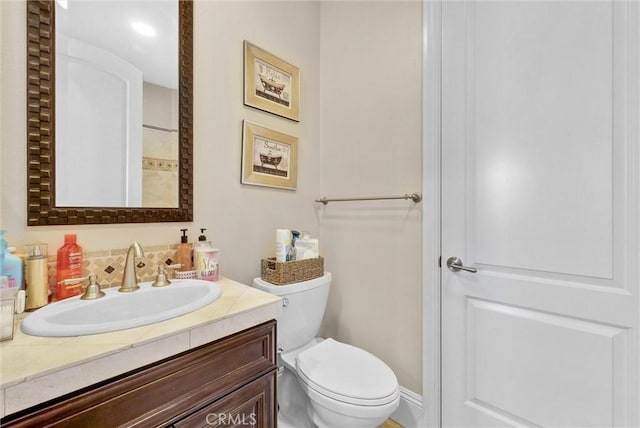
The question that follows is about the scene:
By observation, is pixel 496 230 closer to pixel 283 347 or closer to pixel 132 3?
pixel 283 347

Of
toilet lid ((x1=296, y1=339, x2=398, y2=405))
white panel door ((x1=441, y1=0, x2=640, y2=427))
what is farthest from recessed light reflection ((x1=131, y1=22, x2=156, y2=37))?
toilet lid ((x1=296, y1=339, x2=398, y2=405))

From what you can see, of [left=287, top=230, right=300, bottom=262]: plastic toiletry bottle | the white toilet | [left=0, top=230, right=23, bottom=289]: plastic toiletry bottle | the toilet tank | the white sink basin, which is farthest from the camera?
[left=287, top=230, right=300, bottom=262]: plastic toiletry bottle

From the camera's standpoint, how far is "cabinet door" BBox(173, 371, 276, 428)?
0.69m

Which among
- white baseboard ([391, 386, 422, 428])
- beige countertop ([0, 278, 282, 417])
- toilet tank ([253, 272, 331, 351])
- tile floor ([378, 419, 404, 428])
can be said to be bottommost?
tile floor ([378, 419, 404, 428])

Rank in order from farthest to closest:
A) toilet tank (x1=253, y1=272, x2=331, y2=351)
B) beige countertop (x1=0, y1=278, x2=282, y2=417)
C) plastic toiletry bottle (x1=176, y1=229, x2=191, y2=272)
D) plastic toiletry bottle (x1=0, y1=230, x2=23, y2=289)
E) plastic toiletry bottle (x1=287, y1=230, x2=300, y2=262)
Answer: plastic toiletry bottle (x1=287, y1=230, x2=300, y2=262)
toilet tank (x1=253, y1=272, x2=331, y2=351)
plastic toiletry bottle (x1=176, y1=229, x2=191, y2=272)
plastic toiletry bottle (x1=0, y1=230, x2=23, y2=289)
beige countertop (x1=0, y1=278, x2=282, y2=417)

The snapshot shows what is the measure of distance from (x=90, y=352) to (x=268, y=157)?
3.66 ft

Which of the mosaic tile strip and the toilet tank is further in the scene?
the toilet tank

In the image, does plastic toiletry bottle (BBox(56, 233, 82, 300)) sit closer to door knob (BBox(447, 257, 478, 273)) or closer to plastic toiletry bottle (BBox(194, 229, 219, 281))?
plastic toiletry bottle (BBox(194, 229, 219, 281))

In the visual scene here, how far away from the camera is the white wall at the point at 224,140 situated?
820mm

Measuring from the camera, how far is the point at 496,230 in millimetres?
1139

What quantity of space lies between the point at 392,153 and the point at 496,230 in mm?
616

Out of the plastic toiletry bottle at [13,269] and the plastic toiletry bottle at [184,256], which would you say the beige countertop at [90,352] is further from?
the plastic toiletry bottle at [184,256]

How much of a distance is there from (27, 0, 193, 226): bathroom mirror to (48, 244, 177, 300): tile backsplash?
0.37 ft

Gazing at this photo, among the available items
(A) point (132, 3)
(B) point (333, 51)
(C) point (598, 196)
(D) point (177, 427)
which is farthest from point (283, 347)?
(B) point (333, 51)
